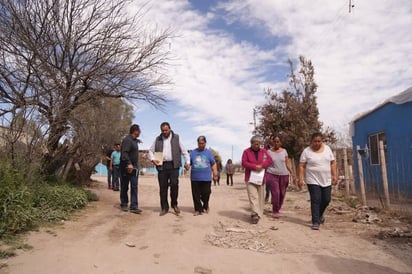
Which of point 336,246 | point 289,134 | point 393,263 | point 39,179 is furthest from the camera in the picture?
point 289,134

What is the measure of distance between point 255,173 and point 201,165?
1206mm

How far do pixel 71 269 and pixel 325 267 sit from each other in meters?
2.98

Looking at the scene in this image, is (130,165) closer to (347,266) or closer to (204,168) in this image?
(204,168)

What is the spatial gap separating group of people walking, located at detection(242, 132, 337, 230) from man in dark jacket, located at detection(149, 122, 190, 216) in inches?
54.8

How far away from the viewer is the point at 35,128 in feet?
23.9

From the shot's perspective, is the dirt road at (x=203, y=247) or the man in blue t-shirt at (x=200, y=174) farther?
the man in blue t-shirt at (x=200, y=174)

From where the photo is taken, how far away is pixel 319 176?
690 centimetres

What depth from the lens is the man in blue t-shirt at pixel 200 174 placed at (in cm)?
796

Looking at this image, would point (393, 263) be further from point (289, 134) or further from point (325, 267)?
point (289, 134)

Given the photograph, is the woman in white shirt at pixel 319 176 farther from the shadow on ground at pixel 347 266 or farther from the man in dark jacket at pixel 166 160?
the man in dark jacket at pixel 166 160

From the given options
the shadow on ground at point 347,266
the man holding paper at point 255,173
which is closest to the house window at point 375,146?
the man holding paper at point 255,173

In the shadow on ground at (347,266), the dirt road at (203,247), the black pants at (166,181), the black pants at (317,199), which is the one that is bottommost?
the shadow on ground at (347,266)

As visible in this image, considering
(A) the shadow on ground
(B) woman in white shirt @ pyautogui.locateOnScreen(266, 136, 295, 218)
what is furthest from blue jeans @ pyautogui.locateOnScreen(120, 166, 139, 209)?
(A) the shadow on ground

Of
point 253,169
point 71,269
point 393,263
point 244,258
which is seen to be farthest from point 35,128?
point 393,263
